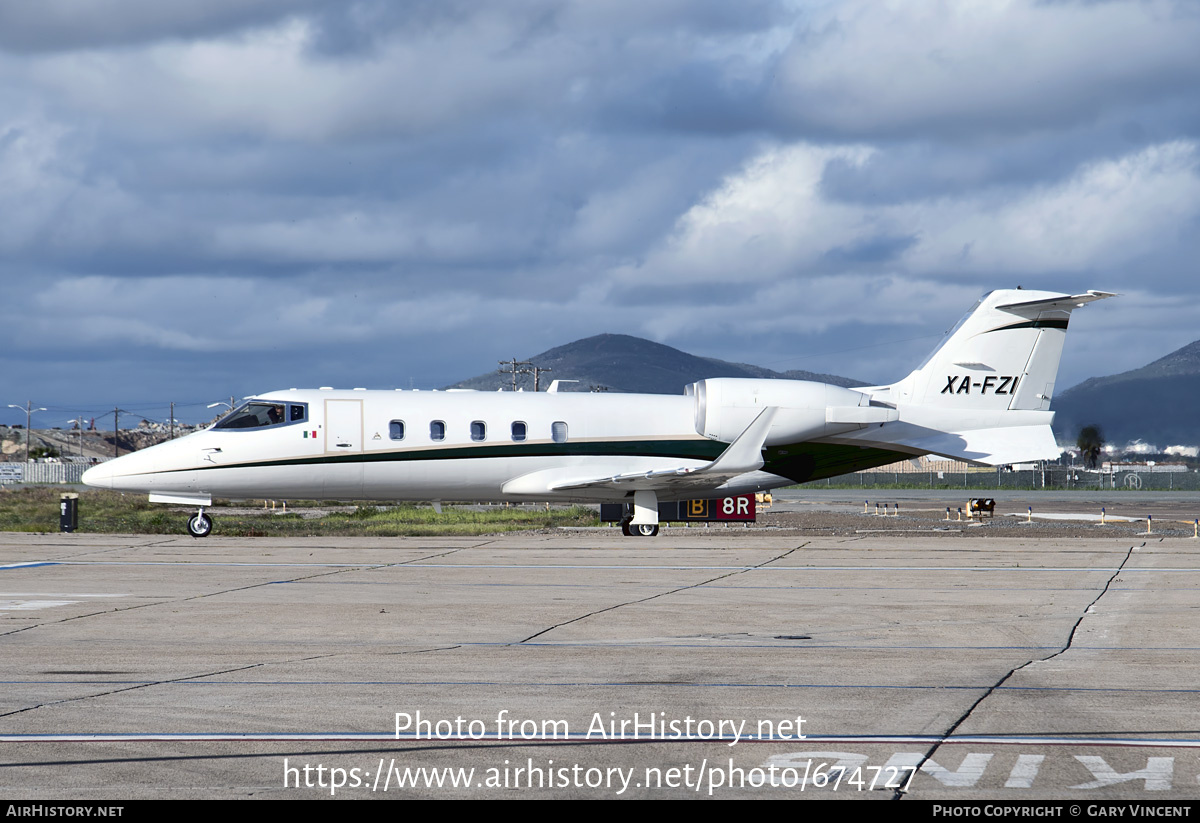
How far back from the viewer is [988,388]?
92.9 ft

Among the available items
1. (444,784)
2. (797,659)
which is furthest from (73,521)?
(444,784)

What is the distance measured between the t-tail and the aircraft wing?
4.27 m

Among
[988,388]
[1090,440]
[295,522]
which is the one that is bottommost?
[295,522]

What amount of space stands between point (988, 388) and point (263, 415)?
17539mm

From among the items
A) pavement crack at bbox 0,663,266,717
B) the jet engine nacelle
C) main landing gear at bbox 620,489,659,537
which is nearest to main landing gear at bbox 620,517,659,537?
main landing gear at bbox 620,489,659,537

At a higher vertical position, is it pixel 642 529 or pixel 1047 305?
pixel 1047 305

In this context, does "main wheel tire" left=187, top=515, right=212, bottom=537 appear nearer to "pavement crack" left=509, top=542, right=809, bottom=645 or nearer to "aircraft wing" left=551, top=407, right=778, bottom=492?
"aircraft wing" left=551, top=407, right=778, bottom=492

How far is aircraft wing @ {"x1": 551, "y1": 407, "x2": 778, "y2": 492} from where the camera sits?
25984mm

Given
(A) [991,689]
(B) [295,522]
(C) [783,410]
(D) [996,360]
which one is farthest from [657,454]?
(A) [991,689]

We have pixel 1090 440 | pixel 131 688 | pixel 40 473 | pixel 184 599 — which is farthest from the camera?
pixel 1090 440

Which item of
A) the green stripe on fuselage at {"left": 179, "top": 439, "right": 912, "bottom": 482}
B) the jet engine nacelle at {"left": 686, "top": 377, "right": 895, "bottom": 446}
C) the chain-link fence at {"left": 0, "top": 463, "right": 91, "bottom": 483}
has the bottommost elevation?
the green stripe on fuselage at {"left": 179, "top": 439, "right": 912, "bottom": 482}

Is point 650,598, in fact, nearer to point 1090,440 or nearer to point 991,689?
point 991,689

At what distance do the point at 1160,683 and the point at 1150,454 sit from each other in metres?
186

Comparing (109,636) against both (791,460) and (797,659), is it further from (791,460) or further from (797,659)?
(791,460)
